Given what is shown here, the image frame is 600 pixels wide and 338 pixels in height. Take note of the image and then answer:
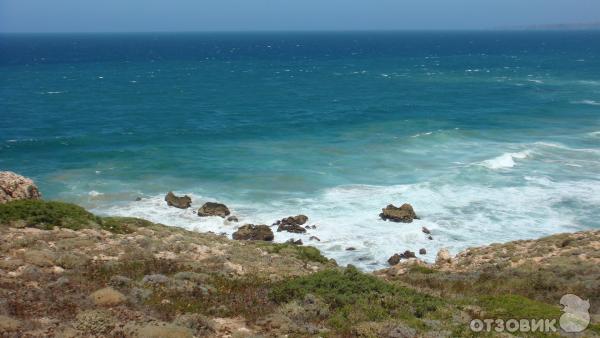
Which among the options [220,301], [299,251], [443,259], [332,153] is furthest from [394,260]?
[332,153]

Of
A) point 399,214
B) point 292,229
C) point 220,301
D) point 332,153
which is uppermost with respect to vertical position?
point 220,301

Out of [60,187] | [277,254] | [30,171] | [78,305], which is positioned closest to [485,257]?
[277,254]

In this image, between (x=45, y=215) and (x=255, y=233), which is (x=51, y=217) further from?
(x=255, y=233)

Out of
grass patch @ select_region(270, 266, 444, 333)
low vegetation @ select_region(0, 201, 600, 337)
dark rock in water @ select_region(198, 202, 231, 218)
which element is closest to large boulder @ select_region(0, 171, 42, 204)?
low vegetation @ select_region(0, 201, 600, 337)

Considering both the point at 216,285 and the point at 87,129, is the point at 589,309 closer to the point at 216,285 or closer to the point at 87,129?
the point at 216,285

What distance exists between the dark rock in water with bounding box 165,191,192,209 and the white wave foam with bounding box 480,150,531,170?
26.9 meters

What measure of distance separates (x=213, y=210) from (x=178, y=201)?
3.50 m

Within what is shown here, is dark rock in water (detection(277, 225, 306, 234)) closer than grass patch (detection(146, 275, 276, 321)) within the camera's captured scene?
No

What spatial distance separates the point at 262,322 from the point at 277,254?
382 inches

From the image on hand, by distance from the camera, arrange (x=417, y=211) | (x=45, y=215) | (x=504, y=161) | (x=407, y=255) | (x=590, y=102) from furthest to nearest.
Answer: (x=590, y=102) → (x=504, y=161) → (x=417, y=211) → (x=407, y=255) → (x=45, y=215)

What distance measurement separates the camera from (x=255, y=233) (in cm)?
3612

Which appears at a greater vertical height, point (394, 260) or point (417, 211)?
point (417, 211)

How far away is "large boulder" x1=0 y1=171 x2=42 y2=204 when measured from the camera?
26.4 meters

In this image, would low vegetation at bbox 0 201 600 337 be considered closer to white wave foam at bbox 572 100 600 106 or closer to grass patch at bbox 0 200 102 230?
grass patch at bbox 0 200 102 230
